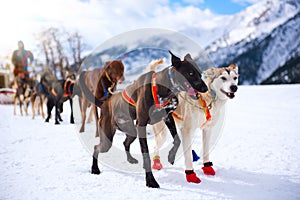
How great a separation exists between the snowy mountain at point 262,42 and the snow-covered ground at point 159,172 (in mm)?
89617

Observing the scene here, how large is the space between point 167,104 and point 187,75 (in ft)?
1.44

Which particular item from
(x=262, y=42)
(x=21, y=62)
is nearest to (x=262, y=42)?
(x=262, y=42)

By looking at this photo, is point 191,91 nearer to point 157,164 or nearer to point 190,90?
point 190,90

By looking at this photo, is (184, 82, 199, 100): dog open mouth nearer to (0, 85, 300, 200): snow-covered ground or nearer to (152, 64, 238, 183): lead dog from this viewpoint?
(152, 64, 238, 183): lead dog

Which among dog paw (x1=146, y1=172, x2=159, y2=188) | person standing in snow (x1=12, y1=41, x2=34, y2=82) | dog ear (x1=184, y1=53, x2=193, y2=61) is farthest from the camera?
person standing in snow (x1=12, y1=41, x2=34, y2=82)

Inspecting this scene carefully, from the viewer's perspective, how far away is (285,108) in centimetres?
969

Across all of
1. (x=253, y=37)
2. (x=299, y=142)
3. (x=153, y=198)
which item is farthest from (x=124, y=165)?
(x=253, y=37)

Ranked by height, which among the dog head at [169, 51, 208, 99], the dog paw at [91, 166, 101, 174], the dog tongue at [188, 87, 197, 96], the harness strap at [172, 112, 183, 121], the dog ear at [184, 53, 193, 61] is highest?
the dog ear at [184, 53, 193, 61]

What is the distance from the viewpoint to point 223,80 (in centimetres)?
321

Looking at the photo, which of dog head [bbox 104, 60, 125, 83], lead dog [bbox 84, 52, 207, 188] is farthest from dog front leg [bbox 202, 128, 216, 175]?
dog head [bbox 104, 60, 125, 83]

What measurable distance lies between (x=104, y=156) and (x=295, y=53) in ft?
392

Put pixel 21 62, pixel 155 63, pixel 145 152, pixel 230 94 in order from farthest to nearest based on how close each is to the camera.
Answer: pixel 21 62 < pixel 155 63 < pixel 230 94 < pixel 145 152

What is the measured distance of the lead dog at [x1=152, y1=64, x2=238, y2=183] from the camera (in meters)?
3.22

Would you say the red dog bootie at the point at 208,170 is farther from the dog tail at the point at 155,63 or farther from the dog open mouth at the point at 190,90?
the dog tail at the point at 155,63
